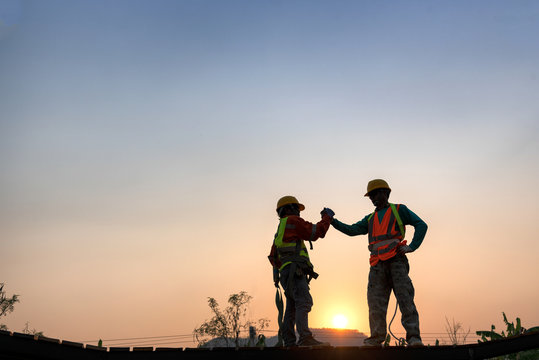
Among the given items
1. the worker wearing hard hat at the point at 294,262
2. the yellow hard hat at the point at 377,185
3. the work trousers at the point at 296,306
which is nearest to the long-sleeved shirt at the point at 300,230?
the worker wearing hard hat at the point at 294,262

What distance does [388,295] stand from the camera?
860cm

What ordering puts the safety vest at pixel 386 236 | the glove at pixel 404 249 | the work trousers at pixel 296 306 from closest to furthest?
1. the work trousers at pixel 296 306
2. the glove at pixel 404 249
3. the safety vest at pixel 386 236

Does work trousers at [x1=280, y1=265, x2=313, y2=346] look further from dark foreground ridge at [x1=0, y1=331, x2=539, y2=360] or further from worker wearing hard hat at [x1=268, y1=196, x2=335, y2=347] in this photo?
dark foreground ridge at [x1=0, y1=331, x2=539, y2=360]

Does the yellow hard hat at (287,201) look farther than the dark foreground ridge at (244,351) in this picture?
Yes

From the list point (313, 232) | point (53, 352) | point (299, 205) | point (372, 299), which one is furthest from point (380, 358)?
point (53, 352)

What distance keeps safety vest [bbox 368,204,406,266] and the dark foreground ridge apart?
170 cm

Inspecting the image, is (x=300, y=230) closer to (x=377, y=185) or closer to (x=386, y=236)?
(x=386, y=236)

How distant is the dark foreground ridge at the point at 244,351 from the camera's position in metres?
5.47

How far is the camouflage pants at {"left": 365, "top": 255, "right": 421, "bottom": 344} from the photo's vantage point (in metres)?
8.10

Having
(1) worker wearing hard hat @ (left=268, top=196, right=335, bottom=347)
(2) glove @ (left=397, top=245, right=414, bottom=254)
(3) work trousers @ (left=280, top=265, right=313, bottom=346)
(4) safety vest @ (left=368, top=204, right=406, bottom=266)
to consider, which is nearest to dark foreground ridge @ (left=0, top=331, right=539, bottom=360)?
(3) work trousers @ (left=280, top=265, right=313, bottom=346)

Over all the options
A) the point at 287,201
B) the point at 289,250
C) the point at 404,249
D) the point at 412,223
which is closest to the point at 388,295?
the point at 404,249

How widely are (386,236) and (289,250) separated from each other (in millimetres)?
1630

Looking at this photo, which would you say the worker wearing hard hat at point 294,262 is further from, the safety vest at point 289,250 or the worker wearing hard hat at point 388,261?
the worker wearing hard hat at point 388,261

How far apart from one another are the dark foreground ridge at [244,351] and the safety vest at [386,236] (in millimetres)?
1704
